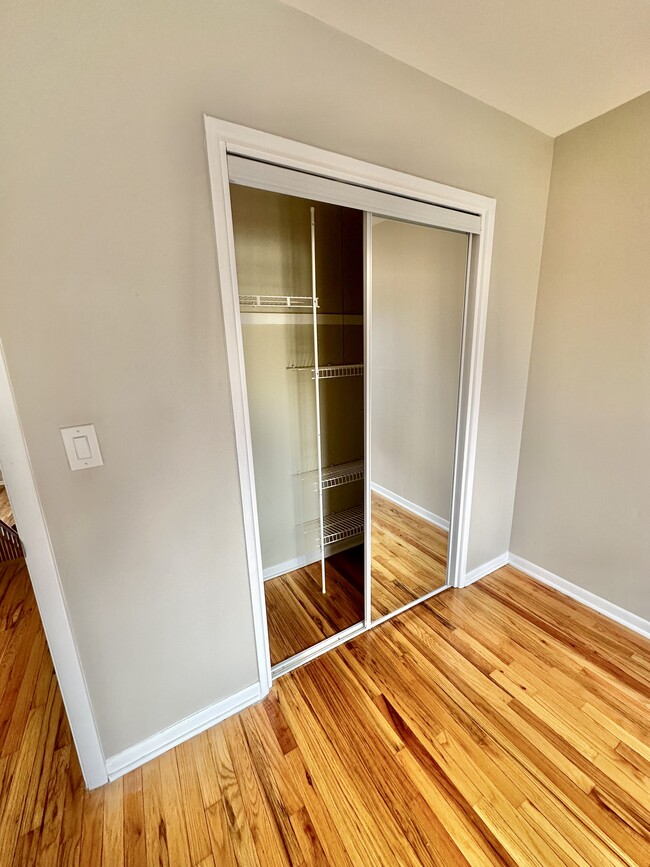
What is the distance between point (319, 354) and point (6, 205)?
1.51 meters

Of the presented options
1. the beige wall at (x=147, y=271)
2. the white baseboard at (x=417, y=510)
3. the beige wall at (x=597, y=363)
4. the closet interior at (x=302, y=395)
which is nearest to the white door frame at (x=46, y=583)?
the beige wall at (x=147, y=271)

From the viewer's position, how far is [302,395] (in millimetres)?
2184

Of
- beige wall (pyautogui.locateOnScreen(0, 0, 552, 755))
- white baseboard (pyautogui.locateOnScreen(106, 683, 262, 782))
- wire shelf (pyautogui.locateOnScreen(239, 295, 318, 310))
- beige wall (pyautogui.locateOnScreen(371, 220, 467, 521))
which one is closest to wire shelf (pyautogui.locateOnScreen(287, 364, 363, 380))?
beige wall (pyautogui.locateOnScreen(371, 220, 467, 521))

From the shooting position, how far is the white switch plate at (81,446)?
3.31 feet

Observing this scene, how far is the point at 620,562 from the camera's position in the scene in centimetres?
185

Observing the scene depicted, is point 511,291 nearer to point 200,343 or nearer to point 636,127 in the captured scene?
point 636,127

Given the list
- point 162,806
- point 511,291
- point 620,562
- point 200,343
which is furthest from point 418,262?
point 162,806

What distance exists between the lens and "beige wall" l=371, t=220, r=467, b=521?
173 centimetres

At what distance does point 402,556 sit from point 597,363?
1551 mm

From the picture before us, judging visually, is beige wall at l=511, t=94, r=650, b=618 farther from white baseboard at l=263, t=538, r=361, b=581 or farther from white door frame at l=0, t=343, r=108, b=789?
white door frame at l=0, t=343, r=108, b=789

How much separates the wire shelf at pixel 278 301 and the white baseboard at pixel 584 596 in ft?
6.96

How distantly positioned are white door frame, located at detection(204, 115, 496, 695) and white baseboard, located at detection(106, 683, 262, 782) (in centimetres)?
9

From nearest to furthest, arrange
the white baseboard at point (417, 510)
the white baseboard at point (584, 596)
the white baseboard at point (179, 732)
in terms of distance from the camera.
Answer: the white baseboard at point (179, 732) < the white baseboard at point (584, 596) < the white baseboard at point (417, 510)

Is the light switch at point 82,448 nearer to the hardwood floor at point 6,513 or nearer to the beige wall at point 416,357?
the hardwood floor at point 6,513
